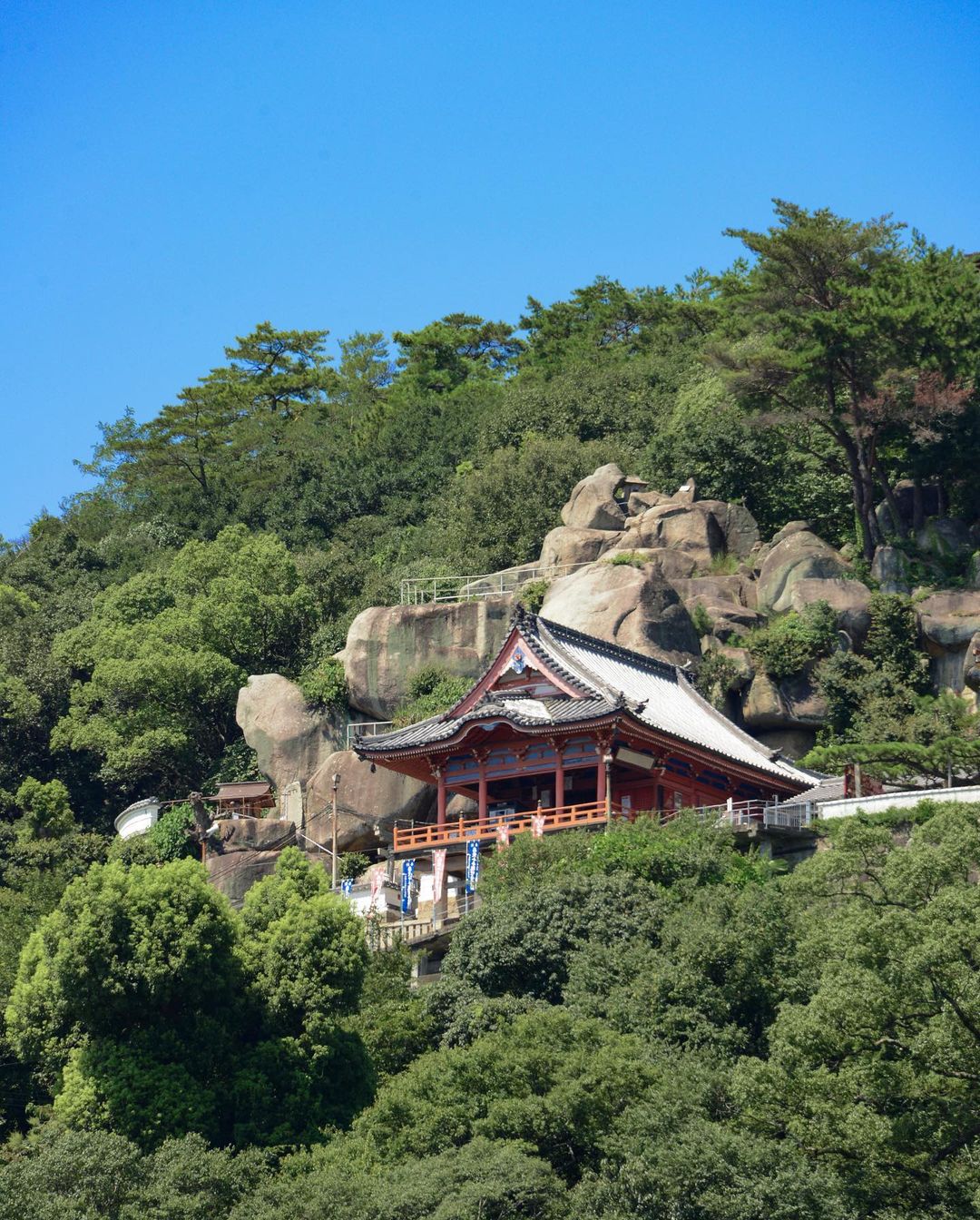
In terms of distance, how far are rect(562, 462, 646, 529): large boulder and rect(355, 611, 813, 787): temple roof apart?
30.4 ft

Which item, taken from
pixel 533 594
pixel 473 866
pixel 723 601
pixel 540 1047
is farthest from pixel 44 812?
pixel 540 1047

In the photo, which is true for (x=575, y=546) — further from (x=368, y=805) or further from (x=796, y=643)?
(x=368, y=805)

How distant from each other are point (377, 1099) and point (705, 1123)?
533 centimetres

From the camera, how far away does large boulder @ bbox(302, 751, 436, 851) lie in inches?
1657

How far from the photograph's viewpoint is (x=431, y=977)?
32.8m

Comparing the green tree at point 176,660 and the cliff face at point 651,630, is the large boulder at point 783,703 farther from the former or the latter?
the green tree at point 176,660

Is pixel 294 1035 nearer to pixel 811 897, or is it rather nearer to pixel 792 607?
pixel 811 897

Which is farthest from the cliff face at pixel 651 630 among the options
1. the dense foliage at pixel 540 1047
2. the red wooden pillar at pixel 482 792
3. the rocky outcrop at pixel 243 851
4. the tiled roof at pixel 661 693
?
the dense foliage at pixel 540 1047

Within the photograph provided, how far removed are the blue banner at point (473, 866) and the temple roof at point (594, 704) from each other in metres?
3.35

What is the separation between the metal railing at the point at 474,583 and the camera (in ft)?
165

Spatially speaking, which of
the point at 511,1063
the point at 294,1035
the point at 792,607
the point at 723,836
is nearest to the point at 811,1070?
the point at 511,1063

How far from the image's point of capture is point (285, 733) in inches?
1796

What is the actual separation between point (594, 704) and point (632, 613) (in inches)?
291

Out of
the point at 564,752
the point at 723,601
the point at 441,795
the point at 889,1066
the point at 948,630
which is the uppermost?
the point at 723,601
